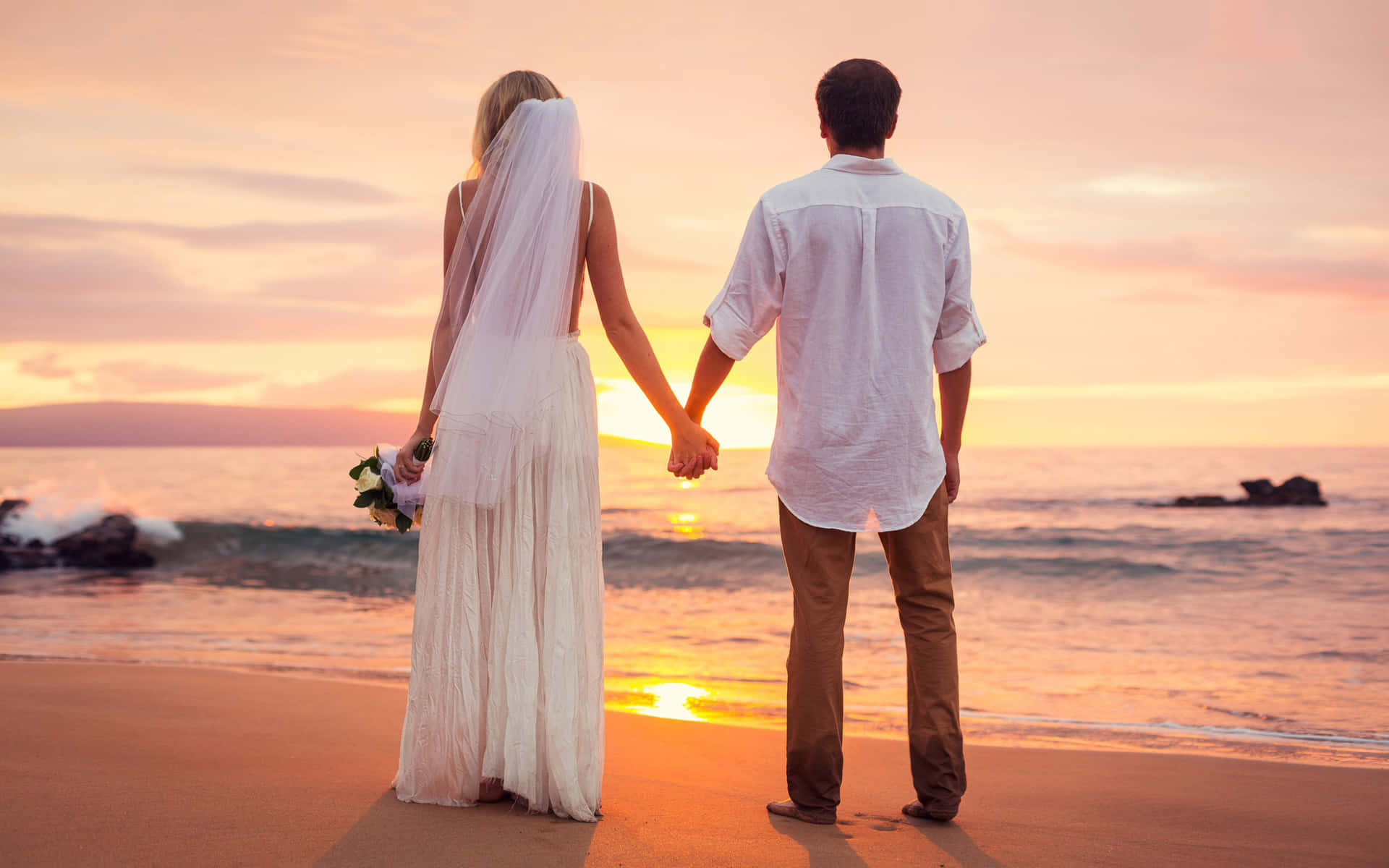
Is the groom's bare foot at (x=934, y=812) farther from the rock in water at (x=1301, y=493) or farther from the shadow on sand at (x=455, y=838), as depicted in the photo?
the rock in water at (x=1301, y=493)

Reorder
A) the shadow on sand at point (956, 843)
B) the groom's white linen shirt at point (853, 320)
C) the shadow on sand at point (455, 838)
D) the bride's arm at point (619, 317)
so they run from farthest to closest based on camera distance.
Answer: the bride's arm at point (619, 317) → the groom's white linen shirt at point (853, 320) → the shadow on sand at point (956, 843) → the shadow on sand at point (455, 838)

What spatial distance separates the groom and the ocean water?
99.5 inches

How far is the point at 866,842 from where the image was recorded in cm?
277

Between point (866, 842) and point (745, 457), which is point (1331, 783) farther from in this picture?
point (745, 457)

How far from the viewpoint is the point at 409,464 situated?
297 centimetres

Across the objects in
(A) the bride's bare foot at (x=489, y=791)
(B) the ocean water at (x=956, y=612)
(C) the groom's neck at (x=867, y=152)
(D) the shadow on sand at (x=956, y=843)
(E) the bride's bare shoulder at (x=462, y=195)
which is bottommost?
(B) the ocean water at (x=956, y=612)

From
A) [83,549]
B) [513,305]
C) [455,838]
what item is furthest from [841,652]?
[83,549]

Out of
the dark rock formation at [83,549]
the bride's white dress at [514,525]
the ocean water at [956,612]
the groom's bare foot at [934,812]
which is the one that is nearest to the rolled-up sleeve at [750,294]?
the bride's white dress at [514,525]

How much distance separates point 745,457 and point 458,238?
47.7 meters

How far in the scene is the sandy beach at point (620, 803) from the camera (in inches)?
101

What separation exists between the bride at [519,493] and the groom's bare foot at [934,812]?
1.01 m

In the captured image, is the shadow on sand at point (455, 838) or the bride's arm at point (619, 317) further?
the bride's arm at point (619, 317)

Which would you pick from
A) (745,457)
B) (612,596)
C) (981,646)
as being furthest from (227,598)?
(745,457)

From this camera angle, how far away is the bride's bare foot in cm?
289
